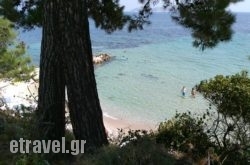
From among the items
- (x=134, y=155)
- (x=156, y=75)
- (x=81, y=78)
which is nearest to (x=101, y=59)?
(x=156, y=75)

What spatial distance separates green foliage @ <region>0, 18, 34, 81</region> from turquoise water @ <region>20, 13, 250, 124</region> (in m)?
3.18

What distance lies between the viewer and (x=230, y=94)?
493 cm

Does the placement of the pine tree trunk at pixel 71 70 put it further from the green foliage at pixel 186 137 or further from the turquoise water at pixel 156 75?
the turquoise water at pixel 156 75

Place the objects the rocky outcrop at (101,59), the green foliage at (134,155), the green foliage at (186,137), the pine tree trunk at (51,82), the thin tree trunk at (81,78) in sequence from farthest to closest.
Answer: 1. the rocky outcrop at (101,59)
2. the green foliage at (186,137)
3. the pine tree trunk at (51,82)
4. the thin tree trunk at (81,78)
5. the green foliage at (134,155)

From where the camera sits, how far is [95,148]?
4.09m

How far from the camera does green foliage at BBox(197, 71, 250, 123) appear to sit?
4.86m

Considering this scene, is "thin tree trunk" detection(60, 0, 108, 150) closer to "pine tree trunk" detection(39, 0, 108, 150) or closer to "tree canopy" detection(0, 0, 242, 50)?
"pine tree trunk" detection(39, 0, 108, 150)

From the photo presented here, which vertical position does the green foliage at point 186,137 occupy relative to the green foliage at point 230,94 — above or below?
below

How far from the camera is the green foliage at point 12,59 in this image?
11614 mm

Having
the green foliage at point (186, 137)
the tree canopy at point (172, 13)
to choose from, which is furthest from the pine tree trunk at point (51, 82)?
the green foliage at point (186, 137)

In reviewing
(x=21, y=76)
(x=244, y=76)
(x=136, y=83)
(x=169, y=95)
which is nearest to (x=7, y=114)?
(x=244, y=76)

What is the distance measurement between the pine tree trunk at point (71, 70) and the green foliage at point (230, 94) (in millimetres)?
1653

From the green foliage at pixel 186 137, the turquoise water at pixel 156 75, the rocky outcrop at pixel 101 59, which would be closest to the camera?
the green foliage at pixel 186 137

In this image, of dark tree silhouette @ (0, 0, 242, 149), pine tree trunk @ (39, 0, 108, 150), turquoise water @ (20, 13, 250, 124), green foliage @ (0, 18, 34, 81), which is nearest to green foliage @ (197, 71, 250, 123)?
dark tree silhouette @ (0, 0, 242, 149)
